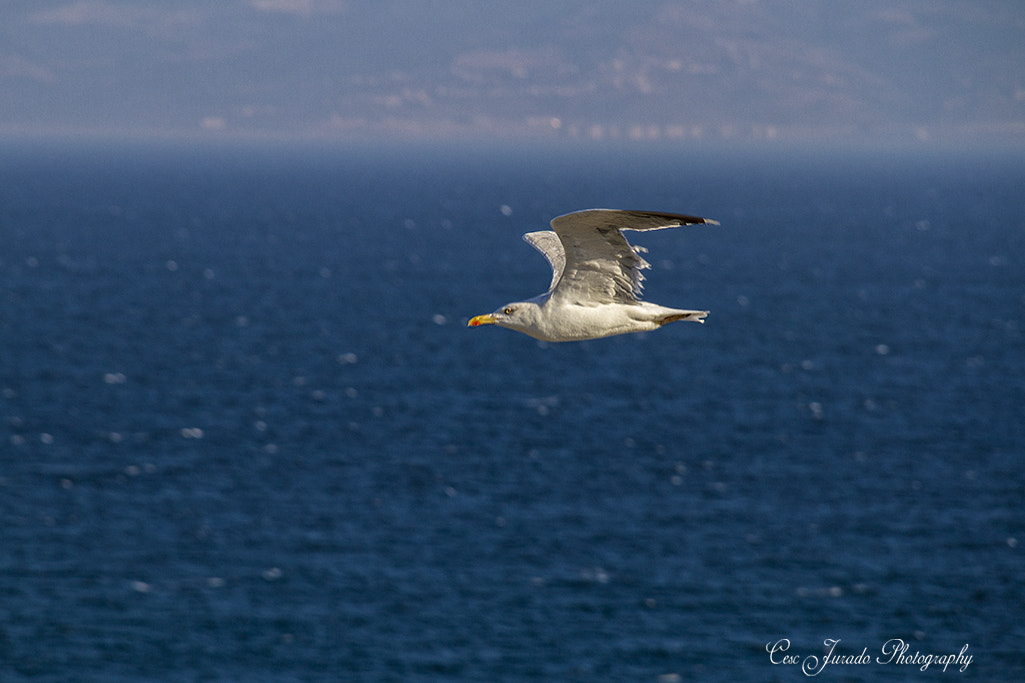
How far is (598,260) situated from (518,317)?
203cm

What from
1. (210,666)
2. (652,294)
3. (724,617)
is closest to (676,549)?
(724,617)

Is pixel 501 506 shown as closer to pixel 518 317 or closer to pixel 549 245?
→ pixel 549 245

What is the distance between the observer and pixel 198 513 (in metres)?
105

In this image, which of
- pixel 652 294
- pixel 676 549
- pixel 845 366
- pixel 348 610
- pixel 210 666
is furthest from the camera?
pixel 652 294

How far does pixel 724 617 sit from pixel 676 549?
907 cm

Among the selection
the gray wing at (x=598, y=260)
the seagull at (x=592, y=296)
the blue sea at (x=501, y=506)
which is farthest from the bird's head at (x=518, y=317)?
the blue sea at (x=501, y=506)

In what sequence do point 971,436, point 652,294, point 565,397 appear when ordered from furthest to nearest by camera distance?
point 652,294
point 565,397
point 971,436

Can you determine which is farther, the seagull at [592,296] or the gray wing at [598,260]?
the seagull at [592,296]

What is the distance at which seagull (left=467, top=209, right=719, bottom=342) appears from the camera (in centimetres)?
2239

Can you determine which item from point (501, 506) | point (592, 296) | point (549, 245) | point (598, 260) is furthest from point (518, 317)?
point (501, 506)

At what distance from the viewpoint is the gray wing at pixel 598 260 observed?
22094 millimetres

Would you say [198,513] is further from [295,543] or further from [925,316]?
[925,316]

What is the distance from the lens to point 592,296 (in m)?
23.5

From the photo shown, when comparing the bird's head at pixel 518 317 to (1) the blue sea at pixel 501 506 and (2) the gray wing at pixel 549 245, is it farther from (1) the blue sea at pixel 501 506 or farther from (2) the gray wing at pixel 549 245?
(1) the blue sea at pixel 501 506
